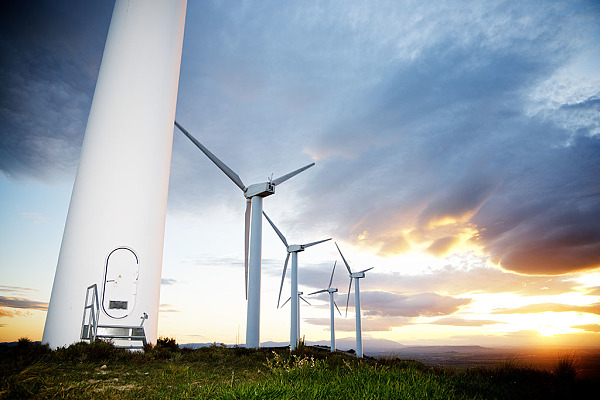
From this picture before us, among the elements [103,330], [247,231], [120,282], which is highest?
[247,231]

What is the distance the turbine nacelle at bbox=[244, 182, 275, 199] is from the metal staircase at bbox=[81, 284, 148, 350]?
1455 cm

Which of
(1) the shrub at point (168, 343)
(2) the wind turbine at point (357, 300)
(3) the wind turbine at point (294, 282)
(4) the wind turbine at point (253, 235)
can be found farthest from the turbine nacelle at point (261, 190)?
(2) the wind turbine at point (357, 300)

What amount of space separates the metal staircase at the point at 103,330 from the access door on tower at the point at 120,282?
1.71 feet

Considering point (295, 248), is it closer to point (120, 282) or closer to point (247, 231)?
point (247, 231)

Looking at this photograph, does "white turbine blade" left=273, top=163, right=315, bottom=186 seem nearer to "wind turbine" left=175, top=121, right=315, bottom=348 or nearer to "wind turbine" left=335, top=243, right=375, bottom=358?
"wind turbine" left=175, top=121, right=315, bottom=348

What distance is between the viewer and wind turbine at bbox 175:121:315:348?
76.0 ft

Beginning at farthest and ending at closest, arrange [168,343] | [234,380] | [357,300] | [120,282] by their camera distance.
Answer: [357,300], [168,343], [120,282], [234,380]

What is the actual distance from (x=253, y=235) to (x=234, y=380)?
674 inches

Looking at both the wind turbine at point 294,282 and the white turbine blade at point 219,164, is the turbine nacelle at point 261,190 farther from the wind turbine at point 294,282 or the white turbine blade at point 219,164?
the wind turbine at point 294,282

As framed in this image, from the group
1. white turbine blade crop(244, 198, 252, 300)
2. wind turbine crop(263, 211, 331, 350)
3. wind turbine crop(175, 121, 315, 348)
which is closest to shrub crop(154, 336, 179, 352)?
wind turbine crop(175, 121, 315, 348)

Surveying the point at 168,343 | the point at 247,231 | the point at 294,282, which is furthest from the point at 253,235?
the point at 294,282

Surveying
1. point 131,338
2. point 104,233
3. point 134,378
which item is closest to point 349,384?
point 134,378

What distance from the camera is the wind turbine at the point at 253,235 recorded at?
912 inches

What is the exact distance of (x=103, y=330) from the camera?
47.5 feet
